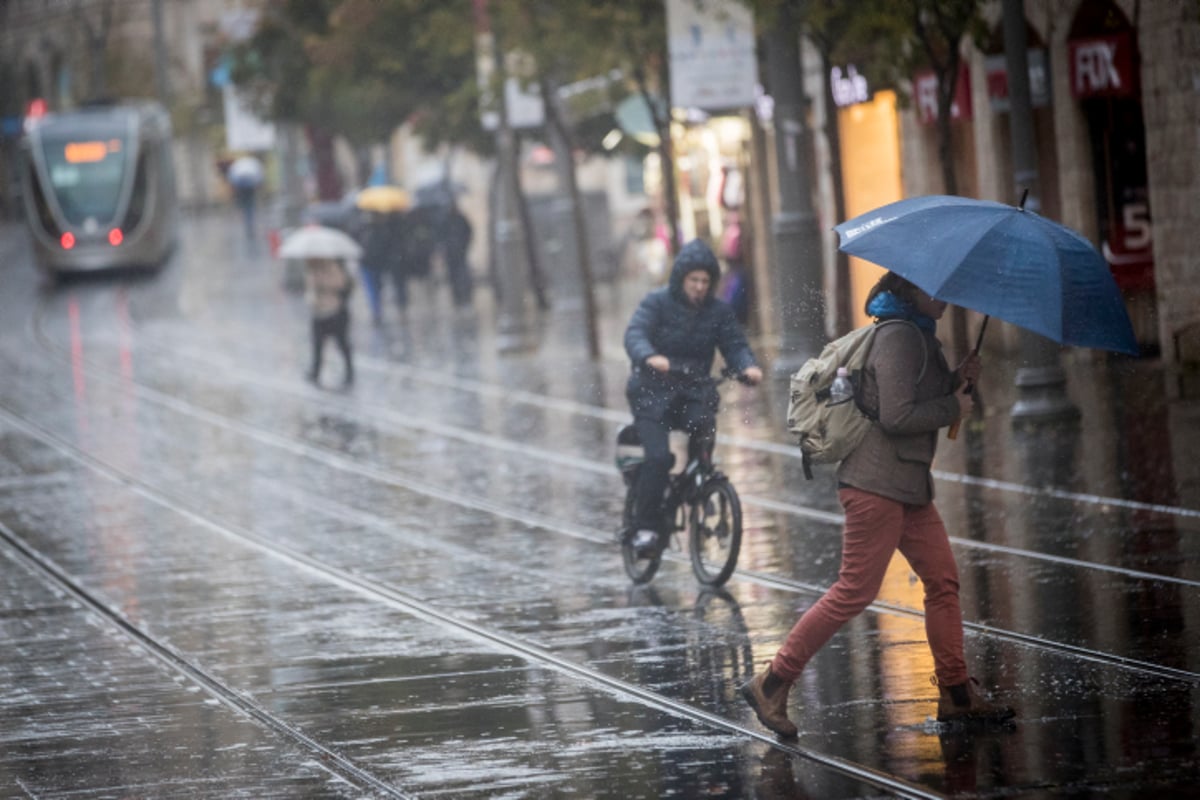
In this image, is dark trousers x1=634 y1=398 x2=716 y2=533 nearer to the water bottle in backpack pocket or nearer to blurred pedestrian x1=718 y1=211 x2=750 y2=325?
the water bottle in backpack pocket

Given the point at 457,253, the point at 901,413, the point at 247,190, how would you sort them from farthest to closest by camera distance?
the point at 247,190
the point at 457,253
the point at 901,413

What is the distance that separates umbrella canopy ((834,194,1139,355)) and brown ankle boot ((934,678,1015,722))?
1.27 metres

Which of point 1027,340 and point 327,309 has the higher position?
point 327,309

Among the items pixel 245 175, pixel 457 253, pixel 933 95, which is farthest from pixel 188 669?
pixel 245 175

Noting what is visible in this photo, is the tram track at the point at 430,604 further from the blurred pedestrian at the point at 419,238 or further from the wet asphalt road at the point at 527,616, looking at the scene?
the blurred pedestrian at the point at 419,238

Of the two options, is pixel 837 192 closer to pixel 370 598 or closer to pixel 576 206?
pixel 576 206

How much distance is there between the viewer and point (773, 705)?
808 centimetres

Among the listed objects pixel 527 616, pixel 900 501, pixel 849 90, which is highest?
pixel 849 90

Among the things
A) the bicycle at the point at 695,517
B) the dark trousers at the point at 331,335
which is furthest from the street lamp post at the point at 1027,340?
the dark trousers at the point at 331,335

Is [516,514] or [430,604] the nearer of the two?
[430,604]

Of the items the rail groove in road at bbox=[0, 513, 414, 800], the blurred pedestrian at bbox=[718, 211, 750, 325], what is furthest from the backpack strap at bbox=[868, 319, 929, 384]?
the blurred pedestrian at bbox=[718, 211, 750, 325]

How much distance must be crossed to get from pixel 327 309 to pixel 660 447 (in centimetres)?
1444

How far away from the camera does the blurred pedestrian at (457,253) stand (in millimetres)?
37969

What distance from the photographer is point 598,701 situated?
29.8 feet
